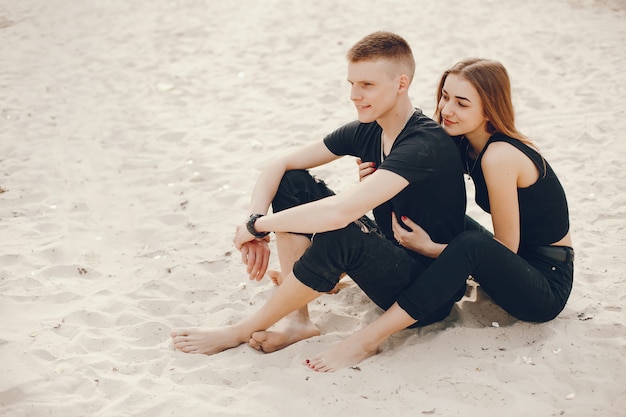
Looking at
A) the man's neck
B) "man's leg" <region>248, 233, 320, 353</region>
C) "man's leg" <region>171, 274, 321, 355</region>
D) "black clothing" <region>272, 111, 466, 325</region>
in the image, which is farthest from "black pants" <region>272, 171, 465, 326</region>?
the man's neck

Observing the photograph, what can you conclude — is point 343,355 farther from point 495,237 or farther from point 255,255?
point 495,237

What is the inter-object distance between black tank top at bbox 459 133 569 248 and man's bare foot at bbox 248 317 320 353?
1093mm

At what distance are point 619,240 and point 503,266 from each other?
4.89 feet

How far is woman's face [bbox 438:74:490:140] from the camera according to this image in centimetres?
292

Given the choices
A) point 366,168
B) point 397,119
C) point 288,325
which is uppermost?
point 397,119

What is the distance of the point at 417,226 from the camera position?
2.96 m

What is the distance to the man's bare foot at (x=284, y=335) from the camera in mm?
3021

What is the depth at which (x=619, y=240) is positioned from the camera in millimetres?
3818

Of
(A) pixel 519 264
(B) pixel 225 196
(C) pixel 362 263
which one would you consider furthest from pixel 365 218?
(B) pixel 225 196

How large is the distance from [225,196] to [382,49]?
2113 mm

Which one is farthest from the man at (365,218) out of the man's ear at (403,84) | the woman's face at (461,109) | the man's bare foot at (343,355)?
the man's bare foot at (343,355)

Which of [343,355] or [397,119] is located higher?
[397,119]

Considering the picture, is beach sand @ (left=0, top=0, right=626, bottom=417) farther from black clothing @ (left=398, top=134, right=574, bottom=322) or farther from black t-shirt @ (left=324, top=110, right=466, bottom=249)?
black t-shirt @ (left=324, top=110, right=466, bottom=249)

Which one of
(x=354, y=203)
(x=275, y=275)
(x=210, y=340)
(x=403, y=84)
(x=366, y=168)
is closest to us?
(x=354, y=203)
